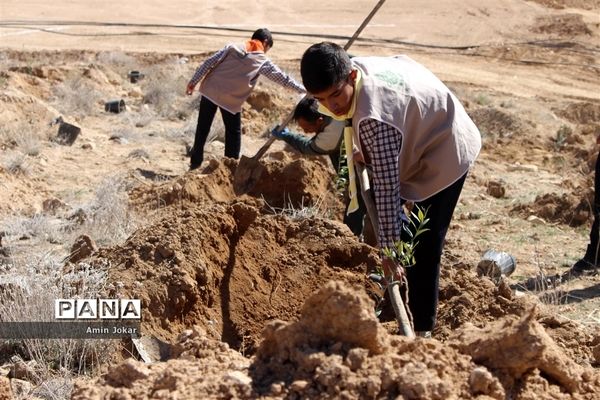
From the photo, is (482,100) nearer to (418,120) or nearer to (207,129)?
(207,129)

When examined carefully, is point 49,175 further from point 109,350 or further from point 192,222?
point 109,350

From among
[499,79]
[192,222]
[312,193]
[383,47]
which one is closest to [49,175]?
[312,193]

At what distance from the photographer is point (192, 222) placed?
5.28 metres

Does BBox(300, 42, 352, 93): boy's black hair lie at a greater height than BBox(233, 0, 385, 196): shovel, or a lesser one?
greater

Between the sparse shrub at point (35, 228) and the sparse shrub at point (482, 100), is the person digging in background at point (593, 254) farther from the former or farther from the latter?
the sparse shrub at point (482, 100)

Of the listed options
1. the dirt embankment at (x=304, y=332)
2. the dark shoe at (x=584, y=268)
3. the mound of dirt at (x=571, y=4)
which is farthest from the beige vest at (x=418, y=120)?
the mound of dirt at (x=571, y=4)

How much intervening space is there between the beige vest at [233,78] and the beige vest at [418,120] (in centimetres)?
421

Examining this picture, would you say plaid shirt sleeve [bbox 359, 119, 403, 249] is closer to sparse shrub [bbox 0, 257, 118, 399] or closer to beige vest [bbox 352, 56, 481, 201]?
beige vest [bbox 352, 56, 481, 201]

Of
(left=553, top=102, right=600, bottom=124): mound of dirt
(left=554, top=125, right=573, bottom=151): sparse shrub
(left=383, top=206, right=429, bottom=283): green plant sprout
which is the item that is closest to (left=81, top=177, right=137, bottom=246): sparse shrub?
(left=383, top=206, right=429, bottom=283): green plant sprout

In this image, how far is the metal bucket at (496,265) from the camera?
6160 millimetres

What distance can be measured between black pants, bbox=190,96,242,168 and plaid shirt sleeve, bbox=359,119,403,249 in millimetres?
4724

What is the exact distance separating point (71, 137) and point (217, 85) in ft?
8.18

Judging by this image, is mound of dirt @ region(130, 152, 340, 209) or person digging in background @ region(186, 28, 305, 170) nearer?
mound of dirt @ region(130, 152, 340, 209)

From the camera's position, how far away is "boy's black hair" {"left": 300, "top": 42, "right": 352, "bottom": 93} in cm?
364
